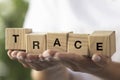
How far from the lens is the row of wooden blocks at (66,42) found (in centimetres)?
46

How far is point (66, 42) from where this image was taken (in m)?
0.48

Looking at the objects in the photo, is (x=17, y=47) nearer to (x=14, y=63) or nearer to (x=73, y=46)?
(x=73, y=46)

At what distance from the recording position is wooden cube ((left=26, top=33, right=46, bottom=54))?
0.50 metres

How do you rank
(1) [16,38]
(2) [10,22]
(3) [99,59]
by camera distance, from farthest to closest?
(2) [10,22] → (1) [16,38] → (3) [99,59]

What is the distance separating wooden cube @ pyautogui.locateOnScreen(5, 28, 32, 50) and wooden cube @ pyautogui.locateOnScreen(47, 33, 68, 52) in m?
0.06

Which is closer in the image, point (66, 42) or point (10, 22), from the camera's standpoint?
point (66, 42)

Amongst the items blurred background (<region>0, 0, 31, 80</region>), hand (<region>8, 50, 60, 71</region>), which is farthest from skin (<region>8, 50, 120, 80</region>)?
blurred background (<region>0, 0, 31, 80</region>)

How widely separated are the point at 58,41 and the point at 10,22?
1137 mm

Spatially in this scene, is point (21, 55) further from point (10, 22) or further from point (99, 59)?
point (10, 22)

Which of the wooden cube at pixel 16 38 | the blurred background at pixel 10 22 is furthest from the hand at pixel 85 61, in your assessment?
the blurred background at pixel 10 22

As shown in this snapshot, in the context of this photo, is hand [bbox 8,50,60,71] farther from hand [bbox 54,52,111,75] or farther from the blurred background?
the blurred background

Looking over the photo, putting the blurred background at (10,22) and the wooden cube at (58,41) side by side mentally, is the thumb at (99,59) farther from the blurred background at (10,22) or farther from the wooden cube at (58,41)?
the blurred background at (10,22)

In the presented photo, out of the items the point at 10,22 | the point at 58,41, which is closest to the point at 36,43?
the point at 58,41

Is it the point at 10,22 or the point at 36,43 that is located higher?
the point at 10,22
